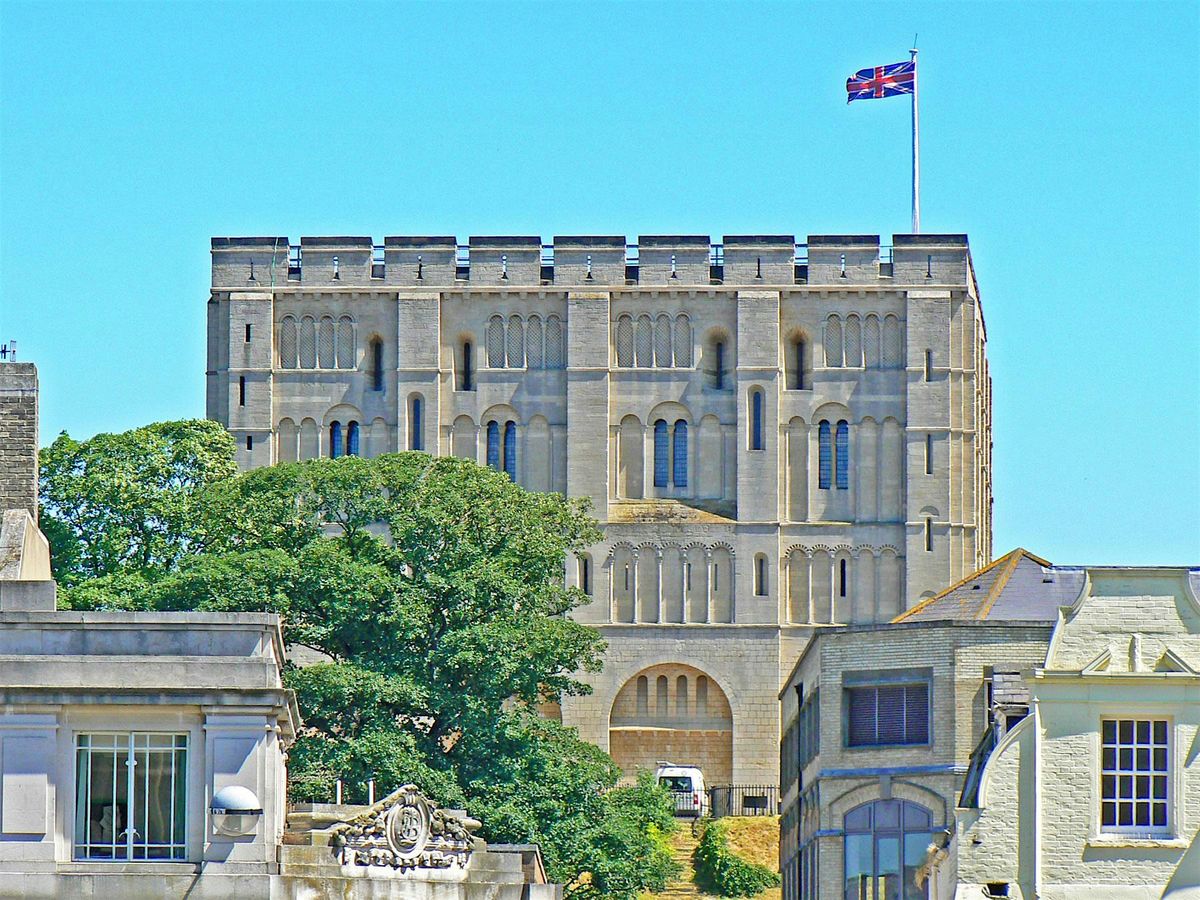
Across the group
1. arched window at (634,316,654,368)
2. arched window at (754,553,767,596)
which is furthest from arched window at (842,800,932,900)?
arched window at (634,316,654,368)

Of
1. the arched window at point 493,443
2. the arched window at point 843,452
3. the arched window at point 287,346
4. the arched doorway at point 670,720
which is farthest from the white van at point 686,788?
the arched window at point 287,346

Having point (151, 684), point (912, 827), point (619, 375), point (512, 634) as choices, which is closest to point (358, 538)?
point (512, 634)

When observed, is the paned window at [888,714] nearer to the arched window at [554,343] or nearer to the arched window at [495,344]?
the arched window at [554,343]

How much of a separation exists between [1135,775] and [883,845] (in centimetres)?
1244

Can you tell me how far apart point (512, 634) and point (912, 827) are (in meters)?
17.2

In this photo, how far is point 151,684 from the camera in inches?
1363

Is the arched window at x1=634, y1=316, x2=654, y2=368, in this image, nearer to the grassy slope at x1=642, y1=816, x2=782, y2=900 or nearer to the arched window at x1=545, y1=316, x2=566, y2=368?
the arched window at x1=545, y1=316, x2=566, y2=368

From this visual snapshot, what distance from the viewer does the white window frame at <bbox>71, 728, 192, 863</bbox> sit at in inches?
1369

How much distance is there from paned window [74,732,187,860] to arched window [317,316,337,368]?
81208 millimetres

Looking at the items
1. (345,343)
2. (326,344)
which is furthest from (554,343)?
(326,344)

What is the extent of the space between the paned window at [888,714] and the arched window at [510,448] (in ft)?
209

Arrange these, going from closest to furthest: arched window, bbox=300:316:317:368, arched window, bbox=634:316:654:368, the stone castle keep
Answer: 1. the stone castle keep
2. arched window, bbox=300:316:317:368
3. arched window, bbox=634:316:654:368

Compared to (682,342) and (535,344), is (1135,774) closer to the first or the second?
(682,342)

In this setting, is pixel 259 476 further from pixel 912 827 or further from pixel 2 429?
pixel 2 429
